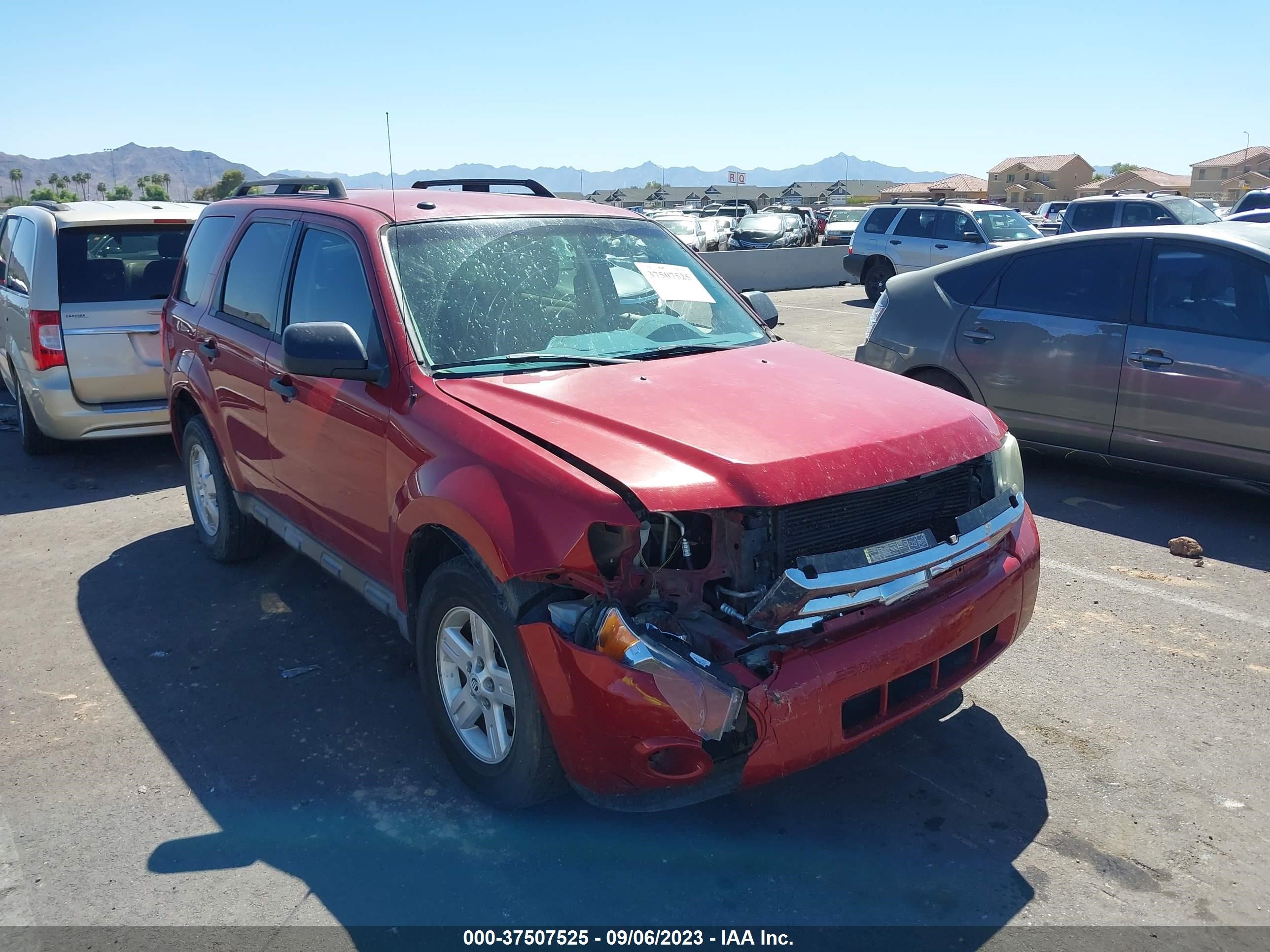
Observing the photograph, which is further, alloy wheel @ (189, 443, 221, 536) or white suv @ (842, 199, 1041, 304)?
white suv @ (842, 199, 1041, 304)

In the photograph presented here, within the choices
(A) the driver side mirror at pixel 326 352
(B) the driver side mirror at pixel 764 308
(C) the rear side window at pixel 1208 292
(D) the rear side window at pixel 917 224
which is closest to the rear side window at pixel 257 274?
(A) the driver side mirror at pixel 326 352

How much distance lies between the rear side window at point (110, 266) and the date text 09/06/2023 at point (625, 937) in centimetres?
604

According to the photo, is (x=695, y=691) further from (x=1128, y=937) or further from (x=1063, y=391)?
(x=1063, y=391)

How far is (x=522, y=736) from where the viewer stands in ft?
9.60

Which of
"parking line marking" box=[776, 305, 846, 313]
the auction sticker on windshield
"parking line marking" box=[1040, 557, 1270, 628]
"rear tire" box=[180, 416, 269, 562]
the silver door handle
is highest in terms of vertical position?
the auction sticker on windshield

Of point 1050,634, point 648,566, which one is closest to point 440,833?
point 648,566

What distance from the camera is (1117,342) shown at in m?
6.06

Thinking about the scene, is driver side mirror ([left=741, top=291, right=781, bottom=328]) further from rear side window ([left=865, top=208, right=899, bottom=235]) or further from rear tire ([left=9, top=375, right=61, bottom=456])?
rear side window ([left=865, top=208, right=899, bottom=235])

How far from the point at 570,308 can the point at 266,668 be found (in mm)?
2043

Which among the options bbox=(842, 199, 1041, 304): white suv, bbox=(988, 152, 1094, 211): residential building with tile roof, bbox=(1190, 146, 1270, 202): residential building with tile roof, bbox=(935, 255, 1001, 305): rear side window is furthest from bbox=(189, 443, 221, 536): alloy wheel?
bbox=(988, 152, 1094, 211): residential building with tile roof

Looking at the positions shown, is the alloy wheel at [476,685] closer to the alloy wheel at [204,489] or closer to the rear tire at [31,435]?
the alloy wheel at [204,489]

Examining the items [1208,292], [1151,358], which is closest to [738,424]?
[1151,358]

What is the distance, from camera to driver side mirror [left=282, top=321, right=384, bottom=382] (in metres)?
3.48

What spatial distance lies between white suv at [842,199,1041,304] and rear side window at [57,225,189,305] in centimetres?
1157
